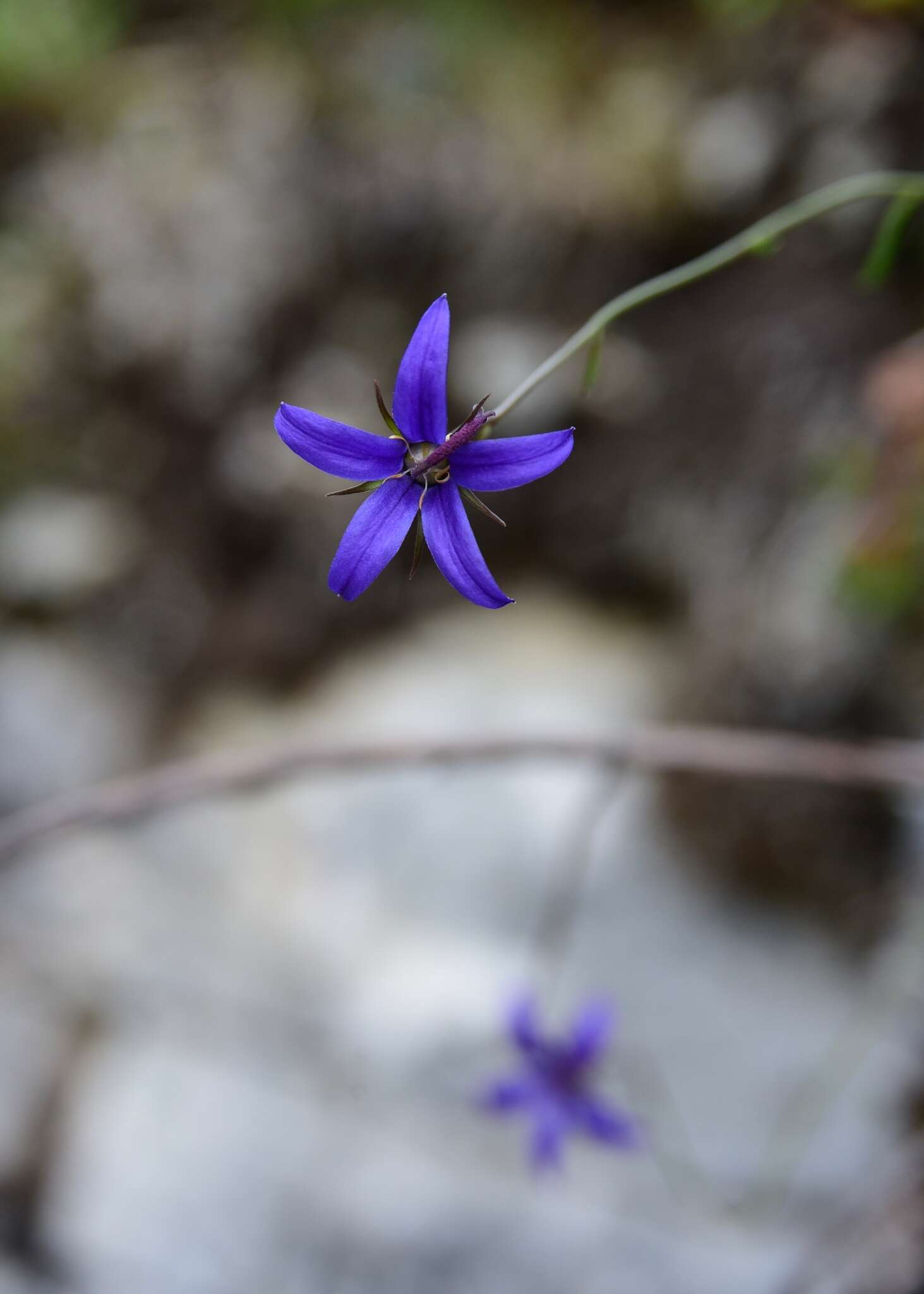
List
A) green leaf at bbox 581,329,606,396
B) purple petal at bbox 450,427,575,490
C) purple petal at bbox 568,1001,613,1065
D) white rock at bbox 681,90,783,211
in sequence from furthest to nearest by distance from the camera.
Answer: white rock at bbox 681,90,783,211 → purple petal at bbox 568,1001,613,1065 → green leaf at bbox 581,329,606,396 → purple petal at bbox 450,427,575,490

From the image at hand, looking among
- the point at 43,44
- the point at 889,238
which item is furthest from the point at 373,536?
the point at 43,44

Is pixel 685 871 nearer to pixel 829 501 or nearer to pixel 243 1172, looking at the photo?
pixel 829 501

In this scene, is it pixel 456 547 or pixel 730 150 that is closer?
pixel 456 547

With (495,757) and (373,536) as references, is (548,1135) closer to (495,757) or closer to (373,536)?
(495,757)

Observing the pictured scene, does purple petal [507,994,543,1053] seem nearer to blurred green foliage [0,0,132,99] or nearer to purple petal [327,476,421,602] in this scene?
purple petal [327,476,421,602]

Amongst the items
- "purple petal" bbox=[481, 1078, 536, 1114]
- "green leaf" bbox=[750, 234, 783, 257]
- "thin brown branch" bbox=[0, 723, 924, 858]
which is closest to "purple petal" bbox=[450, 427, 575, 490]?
"green leaf" bbox=[750, 234, 783, 257]

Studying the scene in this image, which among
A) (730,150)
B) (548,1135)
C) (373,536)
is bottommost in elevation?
(548,1135)
